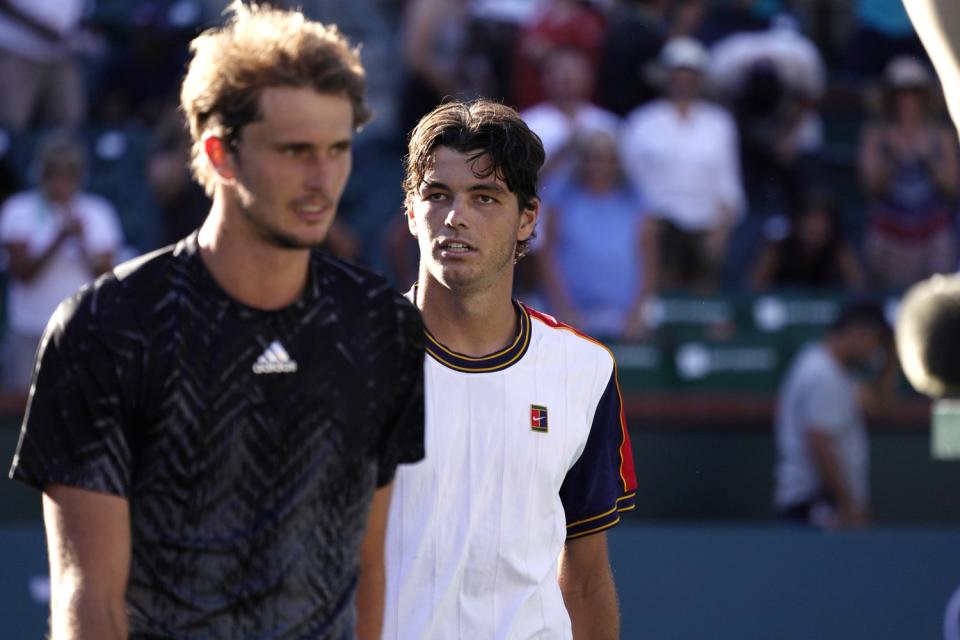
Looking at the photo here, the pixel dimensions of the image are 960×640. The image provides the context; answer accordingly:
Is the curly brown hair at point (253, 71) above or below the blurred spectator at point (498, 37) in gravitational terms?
below

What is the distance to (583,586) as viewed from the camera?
4137mm

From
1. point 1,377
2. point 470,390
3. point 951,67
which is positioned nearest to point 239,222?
point 470,390

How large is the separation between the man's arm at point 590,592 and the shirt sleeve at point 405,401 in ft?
3.56

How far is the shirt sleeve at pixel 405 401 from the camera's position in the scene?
3.06 m

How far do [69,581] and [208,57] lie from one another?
3.08 feet

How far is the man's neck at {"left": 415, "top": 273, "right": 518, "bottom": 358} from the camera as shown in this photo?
388 centimetres

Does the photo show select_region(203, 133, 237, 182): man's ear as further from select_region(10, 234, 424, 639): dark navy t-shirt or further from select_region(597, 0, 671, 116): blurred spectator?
select_region(597, 0, 671, 116): blurred spectator

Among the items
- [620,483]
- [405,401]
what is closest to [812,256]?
[620,483]

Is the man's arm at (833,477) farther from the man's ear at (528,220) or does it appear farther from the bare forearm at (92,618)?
the bare forearm at (92,618)

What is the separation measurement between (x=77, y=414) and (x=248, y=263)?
40 centimetres

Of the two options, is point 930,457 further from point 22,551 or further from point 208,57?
point 208,57

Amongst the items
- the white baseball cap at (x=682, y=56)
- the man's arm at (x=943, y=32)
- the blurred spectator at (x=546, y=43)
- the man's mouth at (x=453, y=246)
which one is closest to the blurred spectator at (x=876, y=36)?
the white baseball cap at (x=682, y=56)

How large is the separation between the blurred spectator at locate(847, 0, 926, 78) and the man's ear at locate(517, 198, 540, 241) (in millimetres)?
7161

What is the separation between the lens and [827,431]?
28.9ft
